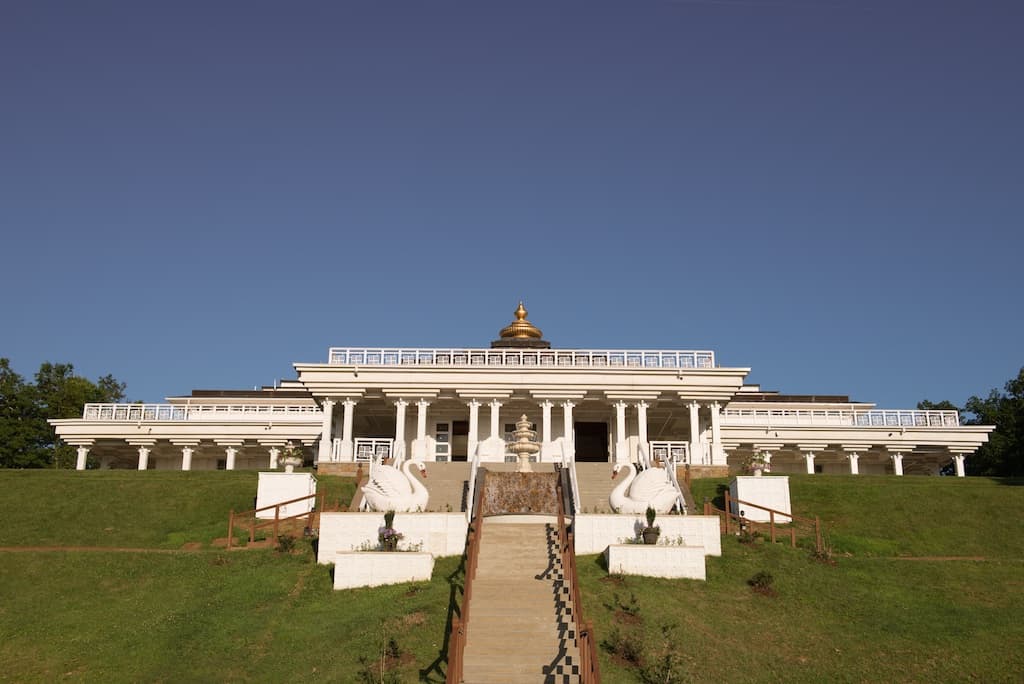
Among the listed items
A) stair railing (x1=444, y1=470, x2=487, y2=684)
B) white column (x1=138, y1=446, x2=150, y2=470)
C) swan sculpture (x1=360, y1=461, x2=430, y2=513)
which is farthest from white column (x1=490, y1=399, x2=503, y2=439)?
white column (x1=138, y1=446, x2=150, y2=470)

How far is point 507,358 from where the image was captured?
139ft

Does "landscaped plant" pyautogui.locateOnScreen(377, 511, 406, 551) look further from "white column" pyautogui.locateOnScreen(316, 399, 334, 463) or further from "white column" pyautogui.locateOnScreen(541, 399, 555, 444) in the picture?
"white column" pyautogui.locateOnScreen(541, 399, 555, 444)

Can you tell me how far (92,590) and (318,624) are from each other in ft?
21.3

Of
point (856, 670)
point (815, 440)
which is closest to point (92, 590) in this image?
point (856, 670)

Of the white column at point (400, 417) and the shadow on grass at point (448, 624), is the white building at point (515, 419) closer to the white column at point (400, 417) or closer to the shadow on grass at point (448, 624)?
the white column at point (400, 417)

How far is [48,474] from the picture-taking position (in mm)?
35906

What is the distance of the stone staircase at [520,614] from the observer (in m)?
15.9

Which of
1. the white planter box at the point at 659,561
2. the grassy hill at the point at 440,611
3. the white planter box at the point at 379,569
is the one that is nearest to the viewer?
the grassy hill at the point at 440,611

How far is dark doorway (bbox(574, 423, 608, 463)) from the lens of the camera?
45156 millimetres

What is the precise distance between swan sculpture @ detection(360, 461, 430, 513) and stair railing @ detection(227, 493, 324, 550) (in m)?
2.33

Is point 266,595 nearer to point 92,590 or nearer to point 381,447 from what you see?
point 92,590

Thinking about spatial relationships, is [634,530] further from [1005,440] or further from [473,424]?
[1005,440]

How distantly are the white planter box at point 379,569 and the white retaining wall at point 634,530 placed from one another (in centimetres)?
443

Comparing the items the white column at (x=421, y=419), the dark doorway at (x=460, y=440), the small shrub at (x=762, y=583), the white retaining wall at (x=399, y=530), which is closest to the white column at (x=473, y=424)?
the white column at (x=421, y=419)
